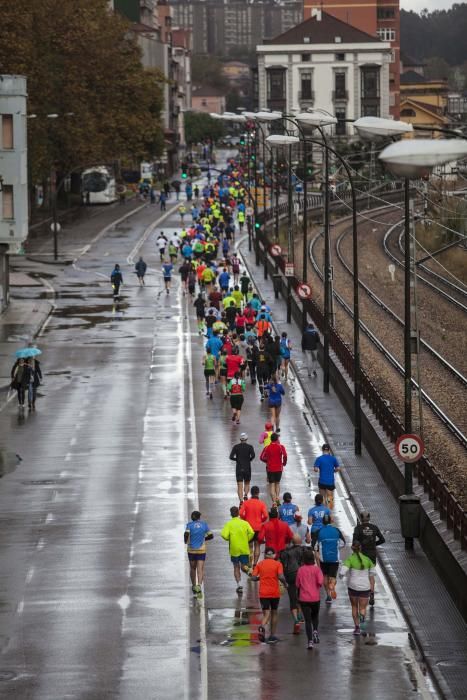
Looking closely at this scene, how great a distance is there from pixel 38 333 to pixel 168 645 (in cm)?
3363

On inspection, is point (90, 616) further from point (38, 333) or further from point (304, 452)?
point (38, 333)

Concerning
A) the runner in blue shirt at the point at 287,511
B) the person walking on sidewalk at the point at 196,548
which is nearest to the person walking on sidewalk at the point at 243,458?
the runner in blue shirt at the point at 287,511

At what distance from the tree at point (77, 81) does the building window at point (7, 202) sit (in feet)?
61.4

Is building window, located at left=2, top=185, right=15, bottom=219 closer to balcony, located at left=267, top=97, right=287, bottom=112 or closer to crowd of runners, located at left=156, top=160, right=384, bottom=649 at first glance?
crowd of runners, located at left=156, top=160, right=384, bottom=649

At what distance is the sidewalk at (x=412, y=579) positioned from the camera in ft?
62.8

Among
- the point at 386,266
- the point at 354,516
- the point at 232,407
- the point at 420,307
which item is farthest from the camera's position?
the point at 386,266

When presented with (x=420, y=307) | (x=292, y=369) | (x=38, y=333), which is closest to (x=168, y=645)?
(x=292, y=369)

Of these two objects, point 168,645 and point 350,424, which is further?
point 350,424

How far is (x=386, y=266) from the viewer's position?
8031cm

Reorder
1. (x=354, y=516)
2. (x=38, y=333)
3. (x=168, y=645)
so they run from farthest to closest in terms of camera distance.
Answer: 1. (x=38, y=333)
2. (x=354, y=516)
3. (x=168, y=645)

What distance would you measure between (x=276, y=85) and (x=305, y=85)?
107 inches

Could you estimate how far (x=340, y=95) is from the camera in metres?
159

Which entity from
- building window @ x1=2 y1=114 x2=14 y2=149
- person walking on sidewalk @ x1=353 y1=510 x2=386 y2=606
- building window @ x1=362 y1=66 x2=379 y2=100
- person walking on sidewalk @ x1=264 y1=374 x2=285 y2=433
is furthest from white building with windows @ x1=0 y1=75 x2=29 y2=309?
building window @ x1=362 y1=66 x2=379 y2=100

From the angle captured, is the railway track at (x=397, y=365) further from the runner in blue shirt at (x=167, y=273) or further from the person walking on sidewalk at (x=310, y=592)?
the person walking on sidewalk at (x=310, y=592)
